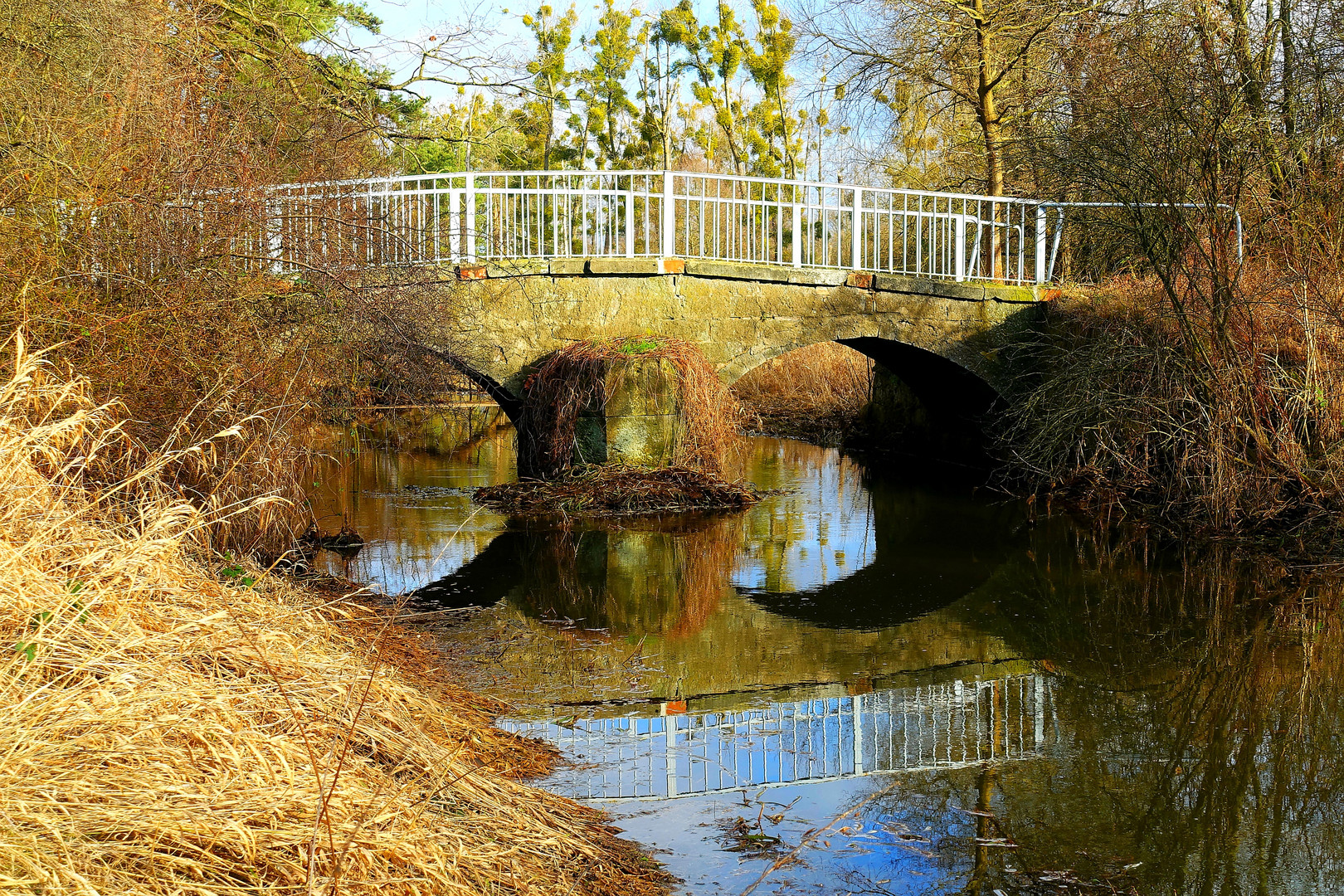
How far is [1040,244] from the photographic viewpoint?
13258 mm

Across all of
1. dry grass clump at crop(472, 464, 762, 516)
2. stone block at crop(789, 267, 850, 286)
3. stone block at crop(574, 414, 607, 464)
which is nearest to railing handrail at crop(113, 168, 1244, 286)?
stone block at crop(789, 267, 850, 286)

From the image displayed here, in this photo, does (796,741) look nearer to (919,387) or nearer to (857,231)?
(857,231)

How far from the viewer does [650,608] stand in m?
7.49

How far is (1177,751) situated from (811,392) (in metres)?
15.7

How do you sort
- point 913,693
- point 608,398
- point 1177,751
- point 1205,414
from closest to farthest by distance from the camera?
point 1177,751 < point 913,693 < point 1205,414 < point 608,398

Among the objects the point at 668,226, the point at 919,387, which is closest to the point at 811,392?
the point at 919,387

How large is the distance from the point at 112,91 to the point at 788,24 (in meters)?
22.2

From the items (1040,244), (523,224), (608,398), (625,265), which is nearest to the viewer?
(608,398)

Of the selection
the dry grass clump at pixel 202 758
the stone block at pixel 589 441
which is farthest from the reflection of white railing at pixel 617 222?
the dry grass clump at pixel 202 758

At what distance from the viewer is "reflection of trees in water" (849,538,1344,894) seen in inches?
151

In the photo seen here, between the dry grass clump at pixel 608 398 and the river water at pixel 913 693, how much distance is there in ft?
4.27

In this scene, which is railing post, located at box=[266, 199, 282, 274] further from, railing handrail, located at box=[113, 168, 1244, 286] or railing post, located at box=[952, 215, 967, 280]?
railing post, located at box=[952, 215, 967, 280]

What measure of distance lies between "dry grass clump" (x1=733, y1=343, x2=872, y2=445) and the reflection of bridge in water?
12.5 meters

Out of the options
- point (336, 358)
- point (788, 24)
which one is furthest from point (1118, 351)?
point (788, 24)
